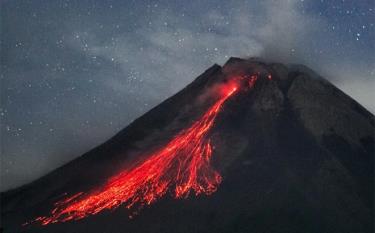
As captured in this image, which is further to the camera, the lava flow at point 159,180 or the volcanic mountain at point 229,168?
the lava flow at point 159,180

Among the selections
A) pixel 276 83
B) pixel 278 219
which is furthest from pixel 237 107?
pixel 278 219

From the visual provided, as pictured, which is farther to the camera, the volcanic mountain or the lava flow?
the lava flow

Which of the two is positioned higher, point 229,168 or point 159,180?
point 159,180

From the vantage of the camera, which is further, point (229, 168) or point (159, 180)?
point (159, 180)
